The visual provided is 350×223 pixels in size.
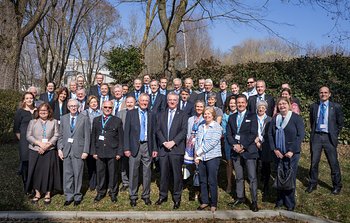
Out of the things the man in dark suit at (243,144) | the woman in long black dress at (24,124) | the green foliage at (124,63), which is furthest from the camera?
the green foliage at (124,63)

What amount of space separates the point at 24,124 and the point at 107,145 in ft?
6.28

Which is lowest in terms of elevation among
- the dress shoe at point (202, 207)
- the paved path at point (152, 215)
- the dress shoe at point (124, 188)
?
the paved path at point (152, 215)

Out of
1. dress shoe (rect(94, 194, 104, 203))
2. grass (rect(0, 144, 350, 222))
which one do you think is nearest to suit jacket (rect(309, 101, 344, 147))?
grass (rect(0, 144, 350, 222))

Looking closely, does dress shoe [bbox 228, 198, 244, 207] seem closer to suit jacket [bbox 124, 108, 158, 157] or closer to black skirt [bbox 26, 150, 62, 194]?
suit jacket [bbox 124, 108, 158, 157]

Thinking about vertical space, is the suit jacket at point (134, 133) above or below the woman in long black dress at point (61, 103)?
below

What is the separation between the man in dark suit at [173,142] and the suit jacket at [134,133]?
16 centimetres

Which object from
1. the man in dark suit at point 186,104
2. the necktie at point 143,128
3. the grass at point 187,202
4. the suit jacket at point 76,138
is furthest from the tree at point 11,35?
the necktie at point 143,128

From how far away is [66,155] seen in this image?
21.3ft

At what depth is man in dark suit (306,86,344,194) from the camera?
6953 millimetres

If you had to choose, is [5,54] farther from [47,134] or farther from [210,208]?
[210,208]

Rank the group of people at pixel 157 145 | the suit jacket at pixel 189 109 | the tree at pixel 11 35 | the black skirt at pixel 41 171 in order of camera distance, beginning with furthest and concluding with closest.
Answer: the tree at pixel 11 35 < the suit jacket at pixel 189 109 < the black skirt at pixel 41 171 < the group of people at pixel 157 145

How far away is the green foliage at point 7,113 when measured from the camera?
436 inches

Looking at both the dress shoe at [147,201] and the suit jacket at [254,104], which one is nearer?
the dress shoe at [147,201]

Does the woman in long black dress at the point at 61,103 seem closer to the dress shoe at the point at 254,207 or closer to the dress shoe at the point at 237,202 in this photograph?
the dress shoe at the point at 237,202
